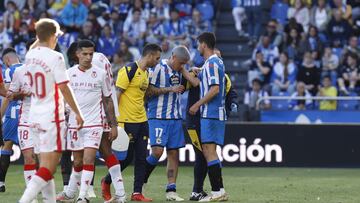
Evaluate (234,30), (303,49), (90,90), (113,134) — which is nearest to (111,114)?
(113,134)

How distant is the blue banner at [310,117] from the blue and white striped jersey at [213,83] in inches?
378

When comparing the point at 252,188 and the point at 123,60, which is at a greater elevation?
the point at 123,60

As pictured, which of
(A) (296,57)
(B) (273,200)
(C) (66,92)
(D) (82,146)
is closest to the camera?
(C) (66,92)

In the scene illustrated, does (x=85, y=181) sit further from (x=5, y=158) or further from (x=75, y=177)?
(x=5, y=158)

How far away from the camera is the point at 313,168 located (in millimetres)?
22531

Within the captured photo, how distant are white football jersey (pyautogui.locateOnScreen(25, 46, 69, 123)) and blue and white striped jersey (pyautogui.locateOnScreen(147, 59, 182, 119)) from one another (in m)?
3.74

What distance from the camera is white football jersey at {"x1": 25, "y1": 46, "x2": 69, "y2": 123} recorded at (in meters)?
12.0

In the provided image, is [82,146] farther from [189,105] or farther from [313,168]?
[313,168]

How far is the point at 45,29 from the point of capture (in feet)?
39.4

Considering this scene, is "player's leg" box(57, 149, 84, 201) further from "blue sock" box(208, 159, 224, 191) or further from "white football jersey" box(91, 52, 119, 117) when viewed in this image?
"blue sock" box(208, 159, 224, 191)

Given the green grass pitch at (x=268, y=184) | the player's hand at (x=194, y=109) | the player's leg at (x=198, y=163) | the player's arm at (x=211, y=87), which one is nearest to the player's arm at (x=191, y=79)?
the player's arm at (x=211, y=87)

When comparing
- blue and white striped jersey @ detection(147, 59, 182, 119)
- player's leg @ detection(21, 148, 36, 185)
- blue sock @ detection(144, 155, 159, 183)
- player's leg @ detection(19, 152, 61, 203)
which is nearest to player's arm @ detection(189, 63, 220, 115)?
blue and white striped jersey @ detection(147, 59, 182, 119)

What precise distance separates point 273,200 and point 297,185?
297 cm

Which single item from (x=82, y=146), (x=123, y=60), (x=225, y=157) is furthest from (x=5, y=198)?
(x=123, y=60)
